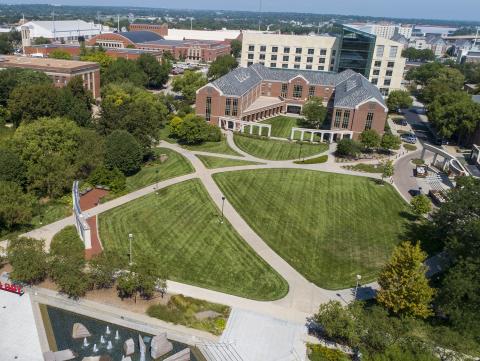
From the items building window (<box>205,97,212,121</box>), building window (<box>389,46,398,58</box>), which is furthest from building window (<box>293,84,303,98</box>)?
building window (<box>389,46,398,58</box>)

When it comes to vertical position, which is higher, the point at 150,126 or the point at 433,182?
the point at 150,126

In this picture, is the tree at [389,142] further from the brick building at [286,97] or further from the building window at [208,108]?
the building window at [208,108]

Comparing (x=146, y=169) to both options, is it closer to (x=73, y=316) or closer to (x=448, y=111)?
(x=73, y=316)

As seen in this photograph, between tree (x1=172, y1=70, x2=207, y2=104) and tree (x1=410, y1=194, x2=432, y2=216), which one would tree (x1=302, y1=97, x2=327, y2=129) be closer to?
tree (x1=172, y1=70, x2=207, y2=104)

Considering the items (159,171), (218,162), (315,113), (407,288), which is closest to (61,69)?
(159,171)

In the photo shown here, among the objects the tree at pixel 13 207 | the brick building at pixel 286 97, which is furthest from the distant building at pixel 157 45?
the tree at pixel 13 207

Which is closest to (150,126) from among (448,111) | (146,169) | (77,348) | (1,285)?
(146,169)
